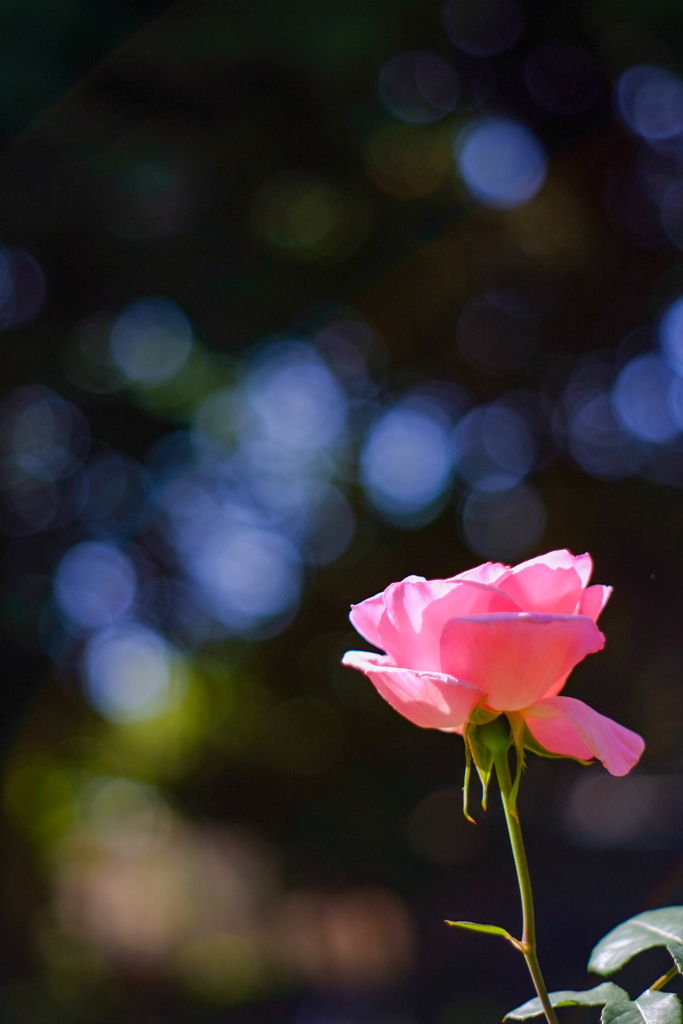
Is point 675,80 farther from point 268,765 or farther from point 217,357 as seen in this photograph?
point 268,765

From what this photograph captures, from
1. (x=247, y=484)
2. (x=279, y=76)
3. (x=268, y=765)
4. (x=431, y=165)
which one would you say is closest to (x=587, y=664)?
(x=268, y=765)

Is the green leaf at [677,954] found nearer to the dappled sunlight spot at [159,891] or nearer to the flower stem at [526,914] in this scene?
the flower stem at [526,914]

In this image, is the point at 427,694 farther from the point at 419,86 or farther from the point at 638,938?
the point at 419,86

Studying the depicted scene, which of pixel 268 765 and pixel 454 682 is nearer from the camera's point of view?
pixel 454 682

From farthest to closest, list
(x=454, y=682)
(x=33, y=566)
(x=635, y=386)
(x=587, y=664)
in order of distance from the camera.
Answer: (x=635, y=386)
(x=33, y=566)
(x=587, y=664)
(x=454, y=682)

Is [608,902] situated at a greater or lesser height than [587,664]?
lesser

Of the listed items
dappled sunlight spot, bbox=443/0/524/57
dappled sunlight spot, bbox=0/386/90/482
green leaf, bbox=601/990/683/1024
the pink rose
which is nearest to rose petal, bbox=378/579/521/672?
the pink rose

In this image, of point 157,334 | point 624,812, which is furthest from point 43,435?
point 624,812
